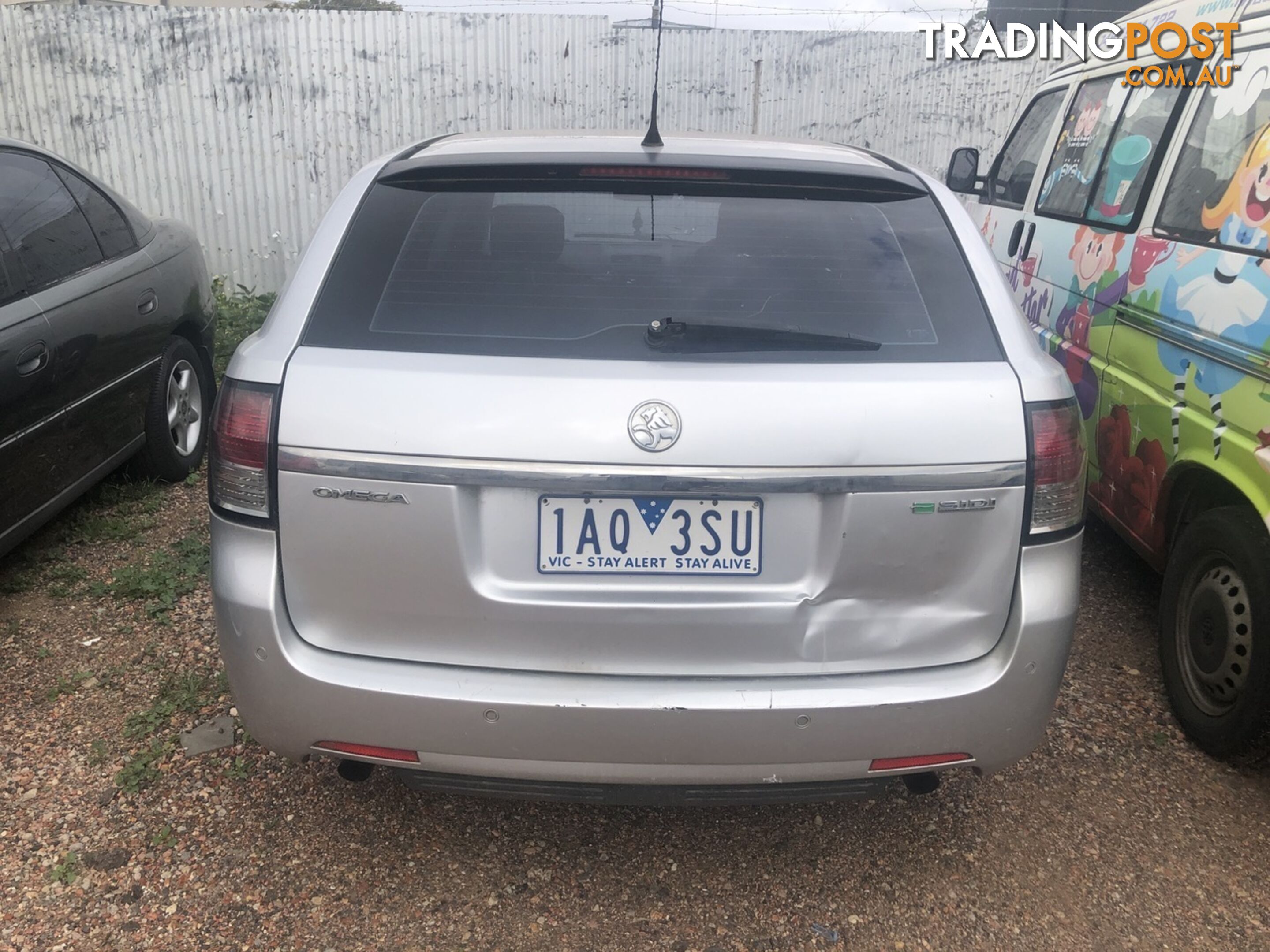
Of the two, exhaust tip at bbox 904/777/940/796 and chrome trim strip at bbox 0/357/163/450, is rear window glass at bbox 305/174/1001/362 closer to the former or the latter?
exhaust tip at bbox 904/777/940/796

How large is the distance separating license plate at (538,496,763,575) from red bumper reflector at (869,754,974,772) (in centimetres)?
49

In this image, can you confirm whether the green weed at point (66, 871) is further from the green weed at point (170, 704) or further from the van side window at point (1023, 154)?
the van side window at point (1023, 154)

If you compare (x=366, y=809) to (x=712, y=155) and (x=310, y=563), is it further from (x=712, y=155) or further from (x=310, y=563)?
(x=712, y=155)

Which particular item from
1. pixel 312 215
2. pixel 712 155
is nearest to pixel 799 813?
pixel 712 155

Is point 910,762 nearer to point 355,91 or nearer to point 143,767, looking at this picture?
point 143,767

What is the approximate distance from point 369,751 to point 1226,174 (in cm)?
286

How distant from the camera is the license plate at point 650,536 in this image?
1936 millimetres

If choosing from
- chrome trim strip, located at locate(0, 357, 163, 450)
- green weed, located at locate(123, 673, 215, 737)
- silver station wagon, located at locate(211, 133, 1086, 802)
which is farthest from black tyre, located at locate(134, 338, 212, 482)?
silver station wagon, located at locate(211, 133, 1086, 802)

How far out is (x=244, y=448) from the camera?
2.02 m

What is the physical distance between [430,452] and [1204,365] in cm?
227

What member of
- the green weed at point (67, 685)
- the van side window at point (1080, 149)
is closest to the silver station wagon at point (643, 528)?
the green weed at point (67, 685)

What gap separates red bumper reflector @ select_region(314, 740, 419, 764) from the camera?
2.07 metres

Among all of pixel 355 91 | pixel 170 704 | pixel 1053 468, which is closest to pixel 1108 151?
pixel 1053 468

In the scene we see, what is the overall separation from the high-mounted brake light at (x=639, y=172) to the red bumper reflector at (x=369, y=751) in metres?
1.28
